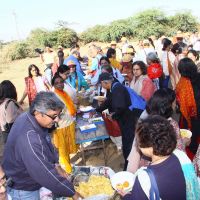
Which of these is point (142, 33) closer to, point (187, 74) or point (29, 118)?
point (187, 74)

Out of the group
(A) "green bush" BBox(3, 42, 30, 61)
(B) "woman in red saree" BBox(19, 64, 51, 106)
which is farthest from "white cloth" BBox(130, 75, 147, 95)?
(A) "green bush" BBox(3, 42, 30, 61)

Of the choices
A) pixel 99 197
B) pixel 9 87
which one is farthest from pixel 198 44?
pixel 99 197

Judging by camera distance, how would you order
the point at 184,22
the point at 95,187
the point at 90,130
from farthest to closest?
the point at 184,22 → the point at 90,130 → the point at 95,187

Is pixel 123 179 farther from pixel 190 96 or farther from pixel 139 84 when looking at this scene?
pixel 139 84

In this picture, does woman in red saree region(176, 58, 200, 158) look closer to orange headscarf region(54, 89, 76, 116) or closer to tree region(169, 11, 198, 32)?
orange headscarf region(54, 89, 76, 116)

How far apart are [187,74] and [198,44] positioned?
31.3 ft

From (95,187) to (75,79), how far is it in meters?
4.21

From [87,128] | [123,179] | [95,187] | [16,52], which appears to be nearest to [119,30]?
[16,52]

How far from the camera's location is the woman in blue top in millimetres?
6780

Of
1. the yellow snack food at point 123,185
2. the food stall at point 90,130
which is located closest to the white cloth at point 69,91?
the food stall at point 90,130

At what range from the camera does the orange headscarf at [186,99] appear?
166 inches

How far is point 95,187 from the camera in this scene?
3115mm

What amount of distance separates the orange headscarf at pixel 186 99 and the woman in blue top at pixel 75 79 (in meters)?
3.01

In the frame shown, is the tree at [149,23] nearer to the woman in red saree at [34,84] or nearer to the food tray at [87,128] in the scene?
the woman in red saree at [34,84]
